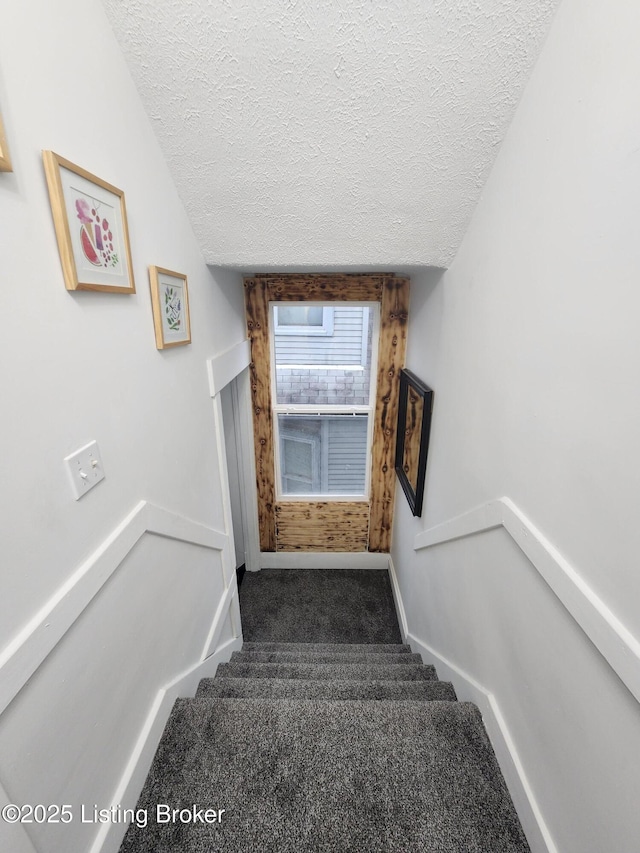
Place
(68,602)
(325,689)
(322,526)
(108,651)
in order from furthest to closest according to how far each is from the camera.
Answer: (322,526)
(325,689)
(108,651)
(68,602)

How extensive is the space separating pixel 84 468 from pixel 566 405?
3.70 feet

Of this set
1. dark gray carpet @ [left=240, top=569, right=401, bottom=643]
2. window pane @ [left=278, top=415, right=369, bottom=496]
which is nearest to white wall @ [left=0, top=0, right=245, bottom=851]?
dark gray carpet @ [left=240, top=569, right=401, bottom=643]

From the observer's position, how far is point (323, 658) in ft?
6.69

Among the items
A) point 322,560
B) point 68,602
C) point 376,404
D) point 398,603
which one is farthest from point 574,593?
point 322,560

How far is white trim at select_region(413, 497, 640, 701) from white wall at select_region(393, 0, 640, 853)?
23 mm

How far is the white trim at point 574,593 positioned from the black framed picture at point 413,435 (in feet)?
2.58

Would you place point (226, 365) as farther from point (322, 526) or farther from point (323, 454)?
point (322, 526)

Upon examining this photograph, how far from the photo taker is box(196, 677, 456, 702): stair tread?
1.49 metres

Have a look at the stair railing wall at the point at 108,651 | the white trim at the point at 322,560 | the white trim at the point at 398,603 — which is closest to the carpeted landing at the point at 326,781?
the stair railing wall at the point at 108,651

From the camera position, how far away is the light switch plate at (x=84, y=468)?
2.45ft

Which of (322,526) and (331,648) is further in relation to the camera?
(322,526)

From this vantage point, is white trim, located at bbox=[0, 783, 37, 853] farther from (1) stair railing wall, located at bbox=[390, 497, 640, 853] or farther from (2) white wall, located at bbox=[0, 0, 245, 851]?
(1) stair railing wall, located at bbox=[390, 497, 640, 853]

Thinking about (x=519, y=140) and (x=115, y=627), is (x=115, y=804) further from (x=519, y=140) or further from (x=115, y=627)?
(x=519, y=140)

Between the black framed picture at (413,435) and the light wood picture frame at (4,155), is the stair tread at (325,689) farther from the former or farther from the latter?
the light wood picture frame at (4,155)
